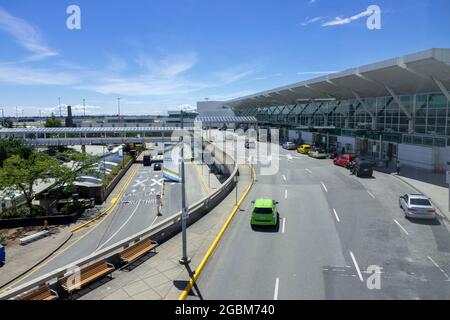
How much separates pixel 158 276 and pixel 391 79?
3593 cm

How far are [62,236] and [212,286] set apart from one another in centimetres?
1933

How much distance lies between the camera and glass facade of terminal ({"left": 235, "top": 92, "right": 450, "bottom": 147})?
120 feet

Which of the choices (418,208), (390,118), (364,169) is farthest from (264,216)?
(390,118)

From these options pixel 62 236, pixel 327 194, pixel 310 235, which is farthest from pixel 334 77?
pixel 62 236

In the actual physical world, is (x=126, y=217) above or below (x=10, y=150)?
below

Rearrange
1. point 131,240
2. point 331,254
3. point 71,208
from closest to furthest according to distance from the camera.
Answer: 1. point 131,240
2. point 331,254
3. point 71,208

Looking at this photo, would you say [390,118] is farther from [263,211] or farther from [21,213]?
[21,213]

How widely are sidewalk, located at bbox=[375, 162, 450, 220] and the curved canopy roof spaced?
8108 mm

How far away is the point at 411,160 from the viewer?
38.7m

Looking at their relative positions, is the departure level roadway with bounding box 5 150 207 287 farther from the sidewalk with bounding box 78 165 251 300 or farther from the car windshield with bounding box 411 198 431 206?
the car windshield with bounding box 411 198 431 206

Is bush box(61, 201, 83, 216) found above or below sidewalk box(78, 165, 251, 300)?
below

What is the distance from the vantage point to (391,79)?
38281 millimetres

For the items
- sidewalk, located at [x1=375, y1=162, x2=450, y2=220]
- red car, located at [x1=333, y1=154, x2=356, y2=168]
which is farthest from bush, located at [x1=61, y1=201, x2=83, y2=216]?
sidewalk, located at [x1=375, y1=162, x2=450, y2=220]
